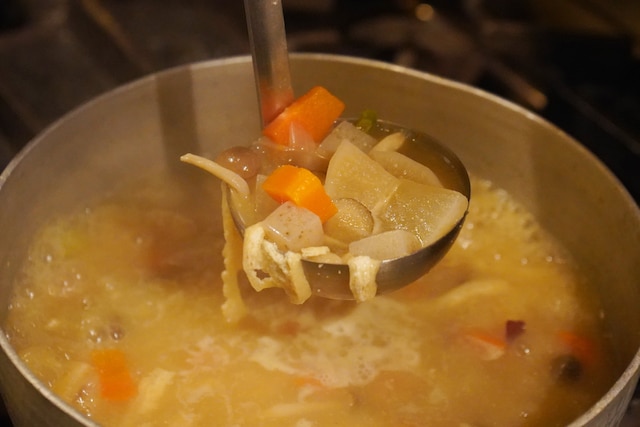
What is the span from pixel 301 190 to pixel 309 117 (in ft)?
0.55

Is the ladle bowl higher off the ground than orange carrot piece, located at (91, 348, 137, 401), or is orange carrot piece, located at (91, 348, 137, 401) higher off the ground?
the ladle bowl

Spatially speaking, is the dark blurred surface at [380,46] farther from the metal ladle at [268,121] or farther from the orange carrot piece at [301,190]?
the orange carrot piece at [301,190]

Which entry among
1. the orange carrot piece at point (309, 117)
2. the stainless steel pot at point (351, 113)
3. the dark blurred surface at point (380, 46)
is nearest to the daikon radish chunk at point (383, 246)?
the orange carrot piece at point (309, 117)

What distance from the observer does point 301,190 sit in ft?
2.83

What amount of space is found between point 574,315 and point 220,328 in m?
0.53

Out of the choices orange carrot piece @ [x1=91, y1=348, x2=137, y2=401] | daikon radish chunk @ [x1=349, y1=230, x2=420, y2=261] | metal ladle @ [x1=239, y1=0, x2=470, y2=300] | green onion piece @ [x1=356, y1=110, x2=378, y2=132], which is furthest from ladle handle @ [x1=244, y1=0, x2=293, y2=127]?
orange carrot piece @ [x1=91, y1=348, x2=137, y2=401]

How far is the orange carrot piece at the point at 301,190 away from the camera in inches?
34.0

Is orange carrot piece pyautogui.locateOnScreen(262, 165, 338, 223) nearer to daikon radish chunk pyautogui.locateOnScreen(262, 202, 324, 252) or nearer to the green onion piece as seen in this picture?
daikon radish chunk pyautogui.locateOnScreen(262, 202, 324, 252)

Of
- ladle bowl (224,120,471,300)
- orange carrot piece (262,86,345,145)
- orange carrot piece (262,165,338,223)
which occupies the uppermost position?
orange carrot piece (262,86,345,145)

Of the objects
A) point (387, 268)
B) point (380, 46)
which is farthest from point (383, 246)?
point (380, 46)

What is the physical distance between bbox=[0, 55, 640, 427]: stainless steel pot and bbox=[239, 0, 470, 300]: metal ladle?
0.23m

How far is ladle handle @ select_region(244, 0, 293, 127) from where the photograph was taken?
3.05 ft

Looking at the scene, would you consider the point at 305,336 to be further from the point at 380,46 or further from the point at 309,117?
the point at 380,46

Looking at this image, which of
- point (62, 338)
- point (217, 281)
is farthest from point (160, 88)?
point (62, 338)
